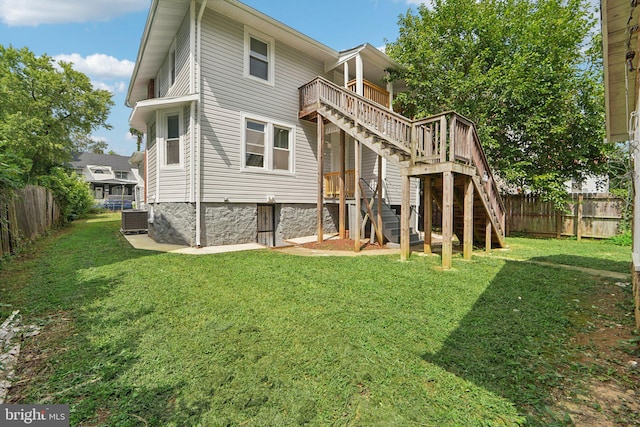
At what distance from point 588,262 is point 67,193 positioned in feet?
69.7

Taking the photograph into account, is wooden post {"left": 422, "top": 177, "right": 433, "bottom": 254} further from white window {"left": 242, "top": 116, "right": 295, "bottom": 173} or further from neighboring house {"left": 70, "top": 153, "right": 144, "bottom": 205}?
neighboring house {"left": 70, "top": 153, "right": 144, "bottom": 205}

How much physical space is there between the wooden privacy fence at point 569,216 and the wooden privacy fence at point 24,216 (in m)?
15.4

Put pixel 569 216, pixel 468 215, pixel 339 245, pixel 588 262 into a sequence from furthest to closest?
1. pixel 569 216
2. pixel 339 245
3. pixel 588 262
4. pixel 468 215

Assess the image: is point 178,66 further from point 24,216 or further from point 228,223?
point 24,216

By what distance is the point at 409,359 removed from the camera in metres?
2.46

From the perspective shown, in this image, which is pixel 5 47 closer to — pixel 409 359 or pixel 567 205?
pixel 409 359

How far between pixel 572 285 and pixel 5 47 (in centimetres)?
3042

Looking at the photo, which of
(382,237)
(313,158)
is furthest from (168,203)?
(382,237)

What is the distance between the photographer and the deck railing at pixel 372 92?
10603mm

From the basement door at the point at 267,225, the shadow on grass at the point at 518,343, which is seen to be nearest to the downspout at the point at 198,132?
the basement door at the point at 267,225

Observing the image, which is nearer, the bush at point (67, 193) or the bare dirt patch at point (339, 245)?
the bare dirt patch at point (339, 245)

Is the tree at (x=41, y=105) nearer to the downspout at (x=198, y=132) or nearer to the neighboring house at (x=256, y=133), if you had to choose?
the neighboring house at (x=256, y=133)

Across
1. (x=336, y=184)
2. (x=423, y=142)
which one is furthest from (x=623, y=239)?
(x=336, y=184)

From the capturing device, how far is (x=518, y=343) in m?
2.78
